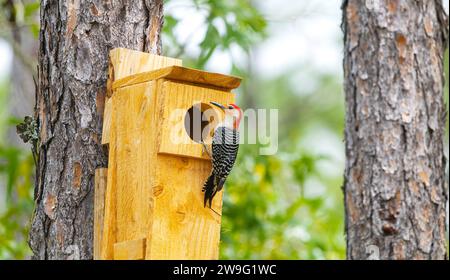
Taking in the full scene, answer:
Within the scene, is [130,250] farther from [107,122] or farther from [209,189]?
[107,122]

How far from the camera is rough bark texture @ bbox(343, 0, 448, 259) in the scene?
4.52 meters

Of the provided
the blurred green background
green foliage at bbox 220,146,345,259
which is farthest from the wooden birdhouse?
green foliage at bbox 220,146,345,259

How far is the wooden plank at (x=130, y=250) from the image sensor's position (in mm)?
2924

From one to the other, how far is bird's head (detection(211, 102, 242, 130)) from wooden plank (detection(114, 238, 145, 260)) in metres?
0.57

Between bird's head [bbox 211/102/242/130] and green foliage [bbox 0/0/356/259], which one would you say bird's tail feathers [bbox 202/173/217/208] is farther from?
green foliage [bbox 0/0/356/259]

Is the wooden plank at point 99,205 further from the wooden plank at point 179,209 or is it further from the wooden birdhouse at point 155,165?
the wooden plank at point 179,209

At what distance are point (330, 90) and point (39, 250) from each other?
9063 millimetres

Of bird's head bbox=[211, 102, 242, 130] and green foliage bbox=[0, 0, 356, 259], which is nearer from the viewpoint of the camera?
bird's head bbox=[211, 102, 242, 130]

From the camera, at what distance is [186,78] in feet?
9.73

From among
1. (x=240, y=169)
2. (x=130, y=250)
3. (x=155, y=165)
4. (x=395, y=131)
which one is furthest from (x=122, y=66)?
(x=240, y=169)

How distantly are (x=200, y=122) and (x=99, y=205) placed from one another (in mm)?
556

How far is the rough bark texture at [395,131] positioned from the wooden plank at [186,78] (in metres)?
1.80

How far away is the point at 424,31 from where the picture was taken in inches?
185
